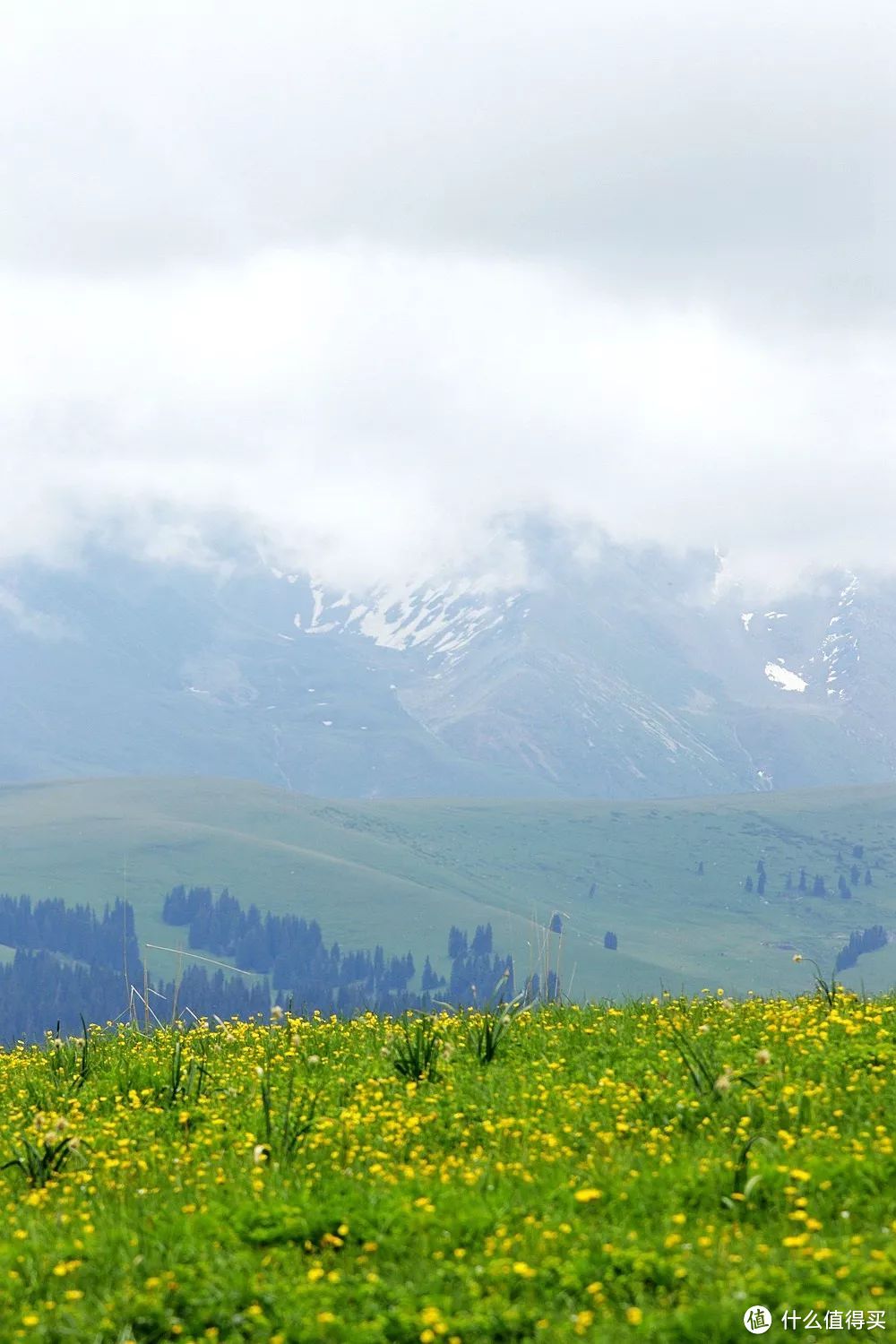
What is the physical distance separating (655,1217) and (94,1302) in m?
3.98

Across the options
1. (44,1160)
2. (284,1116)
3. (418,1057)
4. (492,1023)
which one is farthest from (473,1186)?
(492,1023)

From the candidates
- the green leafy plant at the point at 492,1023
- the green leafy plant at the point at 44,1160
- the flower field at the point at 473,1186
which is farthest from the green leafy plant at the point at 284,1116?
the green leafy plant at the point at 492,1023

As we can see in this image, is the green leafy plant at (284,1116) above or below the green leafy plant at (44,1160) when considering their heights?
above

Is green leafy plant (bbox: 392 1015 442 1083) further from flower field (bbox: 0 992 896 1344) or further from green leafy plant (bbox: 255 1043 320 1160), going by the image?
green leafy plant (bbox: 255 1043 320 1160)

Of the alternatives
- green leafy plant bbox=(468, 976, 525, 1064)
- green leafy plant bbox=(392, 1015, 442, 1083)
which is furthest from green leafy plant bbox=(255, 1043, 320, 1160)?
green leafy plant bbox=(468, 976, 525, 1064)

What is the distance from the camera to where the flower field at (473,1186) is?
899 cm

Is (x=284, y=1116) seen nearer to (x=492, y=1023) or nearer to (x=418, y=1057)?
(x=418, y=1057)

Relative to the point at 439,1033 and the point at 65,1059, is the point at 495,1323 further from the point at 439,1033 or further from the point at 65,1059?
the point at 65,1059

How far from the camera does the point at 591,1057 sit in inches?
588

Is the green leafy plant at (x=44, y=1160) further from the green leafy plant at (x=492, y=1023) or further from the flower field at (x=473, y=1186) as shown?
the green leafy plant at (x=492, y=1023)

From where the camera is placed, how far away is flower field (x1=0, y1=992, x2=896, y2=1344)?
29.5ft

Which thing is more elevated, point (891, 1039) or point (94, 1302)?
point (891, 1039)

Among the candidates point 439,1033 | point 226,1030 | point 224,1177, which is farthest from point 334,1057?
point 224,1177

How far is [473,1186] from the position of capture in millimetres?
10969
